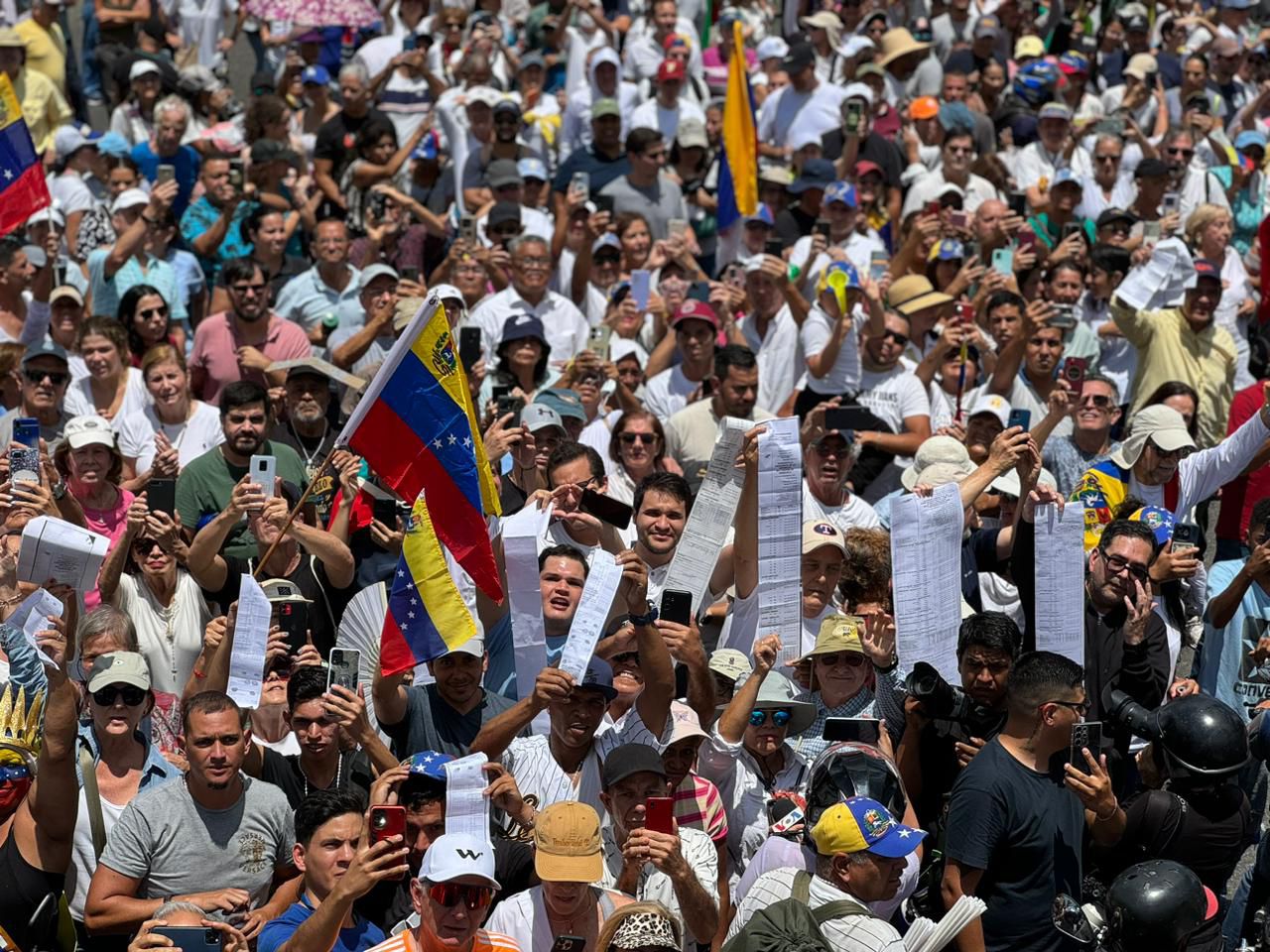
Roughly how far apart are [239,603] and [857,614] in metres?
2.46

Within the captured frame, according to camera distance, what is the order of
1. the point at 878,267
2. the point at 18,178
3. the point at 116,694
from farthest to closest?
the point at 878,267 < the point at 18,178 < the point at 116,694

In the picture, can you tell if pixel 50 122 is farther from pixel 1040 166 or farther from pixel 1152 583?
pixel 1152 583

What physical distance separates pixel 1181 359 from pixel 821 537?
404 cm

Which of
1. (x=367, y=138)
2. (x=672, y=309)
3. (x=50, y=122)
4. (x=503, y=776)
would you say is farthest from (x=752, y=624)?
(x=50, y=122)

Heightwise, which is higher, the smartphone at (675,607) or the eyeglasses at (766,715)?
the smartphone at (675,607)

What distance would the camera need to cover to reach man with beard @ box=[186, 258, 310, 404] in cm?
1077

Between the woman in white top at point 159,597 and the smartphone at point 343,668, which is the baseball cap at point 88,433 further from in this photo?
the smartphone at point 343,668

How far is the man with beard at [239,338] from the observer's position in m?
10.8

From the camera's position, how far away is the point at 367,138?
13.8 metres

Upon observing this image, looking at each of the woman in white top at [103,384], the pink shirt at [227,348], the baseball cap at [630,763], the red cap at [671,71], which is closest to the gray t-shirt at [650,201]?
the red cap at [671,71]

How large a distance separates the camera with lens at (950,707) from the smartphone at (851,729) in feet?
1.22

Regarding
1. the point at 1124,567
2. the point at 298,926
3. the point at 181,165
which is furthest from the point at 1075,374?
the point at 181,165

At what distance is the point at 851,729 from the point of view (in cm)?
668

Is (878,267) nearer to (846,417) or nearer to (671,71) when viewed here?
(846,417)
